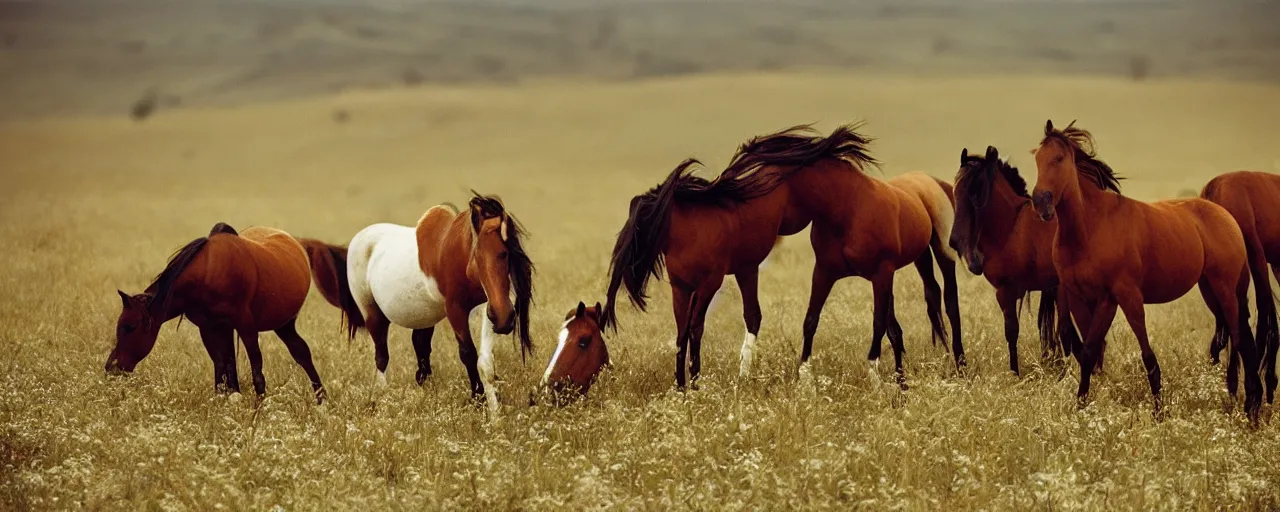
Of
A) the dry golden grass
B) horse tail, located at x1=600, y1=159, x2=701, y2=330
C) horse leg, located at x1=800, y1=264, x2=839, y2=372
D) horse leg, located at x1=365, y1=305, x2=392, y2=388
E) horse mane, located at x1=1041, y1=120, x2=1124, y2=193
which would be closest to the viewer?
the dry golden grass

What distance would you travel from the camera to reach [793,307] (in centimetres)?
1219

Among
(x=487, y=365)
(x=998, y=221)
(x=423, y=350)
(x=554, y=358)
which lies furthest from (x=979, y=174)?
(x=423, y=350)

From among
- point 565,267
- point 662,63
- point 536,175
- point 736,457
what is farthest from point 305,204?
point 662,63

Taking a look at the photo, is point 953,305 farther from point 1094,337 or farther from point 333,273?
point 333,273

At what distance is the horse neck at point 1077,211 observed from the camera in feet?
24.1

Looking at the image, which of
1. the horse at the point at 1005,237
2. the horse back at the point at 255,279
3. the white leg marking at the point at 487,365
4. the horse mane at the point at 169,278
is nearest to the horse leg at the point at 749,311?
the horse at the point at 1005,237

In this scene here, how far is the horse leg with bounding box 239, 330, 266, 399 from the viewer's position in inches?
328

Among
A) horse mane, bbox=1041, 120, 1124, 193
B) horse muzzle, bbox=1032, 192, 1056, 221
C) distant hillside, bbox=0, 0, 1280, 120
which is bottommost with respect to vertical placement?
distant hillside, bbox=0, 0, 1280, 120

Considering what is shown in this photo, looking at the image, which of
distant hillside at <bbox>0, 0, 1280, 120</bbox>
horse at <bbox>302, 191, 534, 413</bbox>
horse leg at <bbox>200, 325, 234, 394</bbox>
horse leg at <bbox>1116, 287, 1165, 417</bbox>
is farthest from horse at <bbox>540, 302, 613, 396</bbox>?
distant hillside at <bbox>0, 0, 1280, 120</bbox>

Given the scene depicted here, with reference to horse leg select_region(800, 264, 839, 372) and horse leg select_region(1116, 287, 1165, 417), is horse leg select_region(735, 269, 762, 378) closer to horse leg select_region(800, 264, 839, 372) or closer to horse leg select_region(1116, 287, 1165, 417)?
horse leg select_region(800, 264, 839, 372)

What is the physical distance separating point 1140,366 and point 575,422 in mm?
4517

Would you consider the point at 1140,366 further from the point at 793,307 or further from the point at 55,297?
the point at 55,297

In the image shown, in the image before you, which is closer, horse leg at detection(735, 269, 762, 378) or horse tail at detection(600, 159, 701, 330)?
horse tail at detection(600, 159, 701, 330)

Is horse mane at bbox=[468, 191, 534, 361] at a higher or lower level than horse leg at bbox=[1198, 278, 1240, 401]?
higher
